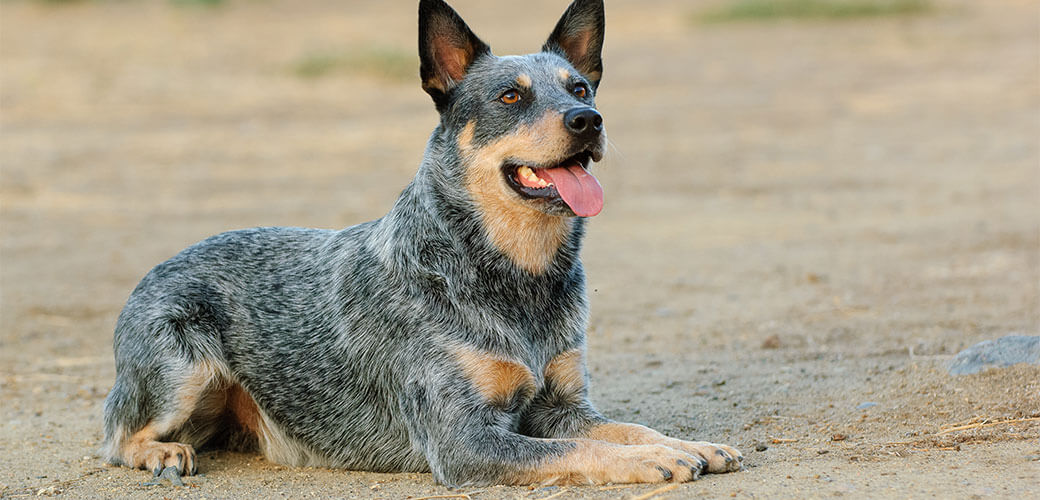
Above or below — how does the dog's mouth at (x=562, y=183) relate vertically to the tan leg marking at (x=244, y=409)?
above

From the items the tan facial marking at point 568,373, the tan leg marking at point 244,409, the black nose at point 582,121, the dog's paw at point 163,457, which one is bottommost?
the dog's paw at point 163,457

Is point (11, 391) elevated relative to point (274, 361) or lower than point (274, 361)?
lower

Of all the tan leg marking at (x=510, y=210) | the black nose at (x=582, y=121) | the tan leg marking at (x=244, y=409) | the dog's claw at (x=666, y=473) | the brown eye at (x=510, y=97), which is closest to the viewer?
the dog's claw at (x=666, y=473)

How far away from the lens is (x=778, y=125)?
17.4m

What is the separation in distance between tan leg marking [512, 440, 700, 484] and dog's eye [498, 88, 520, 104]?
154 centimetres

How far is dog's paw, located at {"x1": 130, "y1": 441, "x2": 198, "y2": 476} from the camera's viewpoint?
5.87m

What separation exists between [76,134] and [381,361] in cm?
1226

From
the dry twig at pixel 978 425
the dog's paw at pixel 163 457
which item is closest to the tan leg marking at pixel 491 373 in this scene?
the dog's paw at pixel 163 457

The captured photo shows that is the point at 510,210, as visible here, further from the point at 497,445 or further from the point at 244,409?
the point at 244,409

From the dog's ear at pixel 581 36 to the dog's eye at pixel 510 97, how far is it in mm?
585

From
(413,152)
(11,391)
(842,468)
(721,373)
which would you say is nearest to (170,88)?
(413,152)

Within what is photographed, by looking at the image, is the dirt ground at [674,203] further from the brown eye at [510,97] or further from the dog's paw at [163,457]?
the brown eye at [510,97]

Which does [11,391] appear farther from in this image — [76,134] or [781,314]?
[76,134]

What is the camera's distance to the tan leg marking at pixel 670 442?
17.0ft
